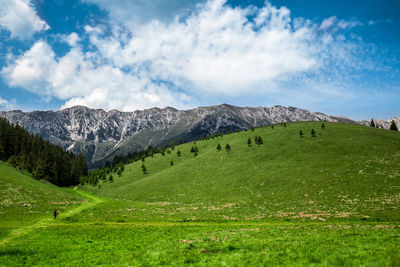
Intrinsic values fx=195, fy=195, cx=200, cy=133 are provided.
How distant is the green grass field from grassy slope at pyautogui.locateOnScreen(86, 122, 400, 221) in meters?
0.28

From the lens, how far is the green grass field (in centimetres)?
1402

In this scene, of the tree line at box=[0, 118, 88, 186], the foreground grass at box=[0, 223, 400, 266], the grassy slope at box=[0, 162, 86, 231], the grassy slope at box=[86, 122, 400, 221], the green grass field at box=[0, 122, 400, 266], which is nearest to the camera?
the foreground grass at box=[0, 223, 400, 266]

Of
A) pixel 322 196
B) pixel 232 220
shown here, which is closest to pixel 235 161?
pixel 322 196

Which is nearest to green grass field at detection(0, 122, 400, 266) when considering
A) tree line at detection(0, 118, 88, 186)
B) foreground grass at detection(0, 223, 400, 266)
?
foreground grass at detection(0, 223, 400, 266)

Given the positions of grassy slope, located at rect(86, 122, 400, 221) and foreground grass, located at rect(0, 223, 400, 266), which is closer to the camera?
foreground grass, located at rect(0, 223, 400, 266)

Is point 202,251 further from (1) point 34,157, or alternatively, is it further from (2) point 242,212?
(1) point 34,157

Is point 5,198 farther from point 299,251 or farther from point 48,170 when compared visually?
point 48,170

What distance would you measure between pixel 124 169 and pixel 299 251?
122740mm

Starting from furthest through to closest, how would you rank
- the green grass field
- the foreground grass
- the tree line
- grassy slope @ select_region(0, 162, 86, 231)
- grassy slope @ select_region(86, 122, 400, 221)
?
the tree line, grassy slope @ select_region(86, 122, 400, 221), grassy slope @ select_region(0, 162, 86, 231), the green grass field, the foreground grass

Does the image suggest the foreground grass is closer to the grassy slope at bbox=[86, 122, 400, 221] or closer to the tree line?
the grassy slope at bbox=[86, 122, 400, 221]

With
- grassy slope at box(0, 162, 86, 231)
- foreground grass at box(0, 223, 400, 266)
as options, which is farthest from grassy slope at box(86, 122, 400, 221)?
foreground grass at box(0, 223, 400, 266)

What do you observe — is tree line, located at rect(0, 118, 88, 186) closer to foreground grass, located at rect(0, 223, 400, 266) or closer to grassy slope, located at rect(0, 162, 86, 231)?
grassy slope, located at rect(0, 162, 86, 231)

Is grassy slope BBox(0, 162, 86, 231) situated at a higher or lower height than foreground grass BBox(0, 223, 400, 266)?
lower

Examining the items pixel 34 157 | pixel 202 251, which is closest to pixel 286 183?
pixel 202 251
